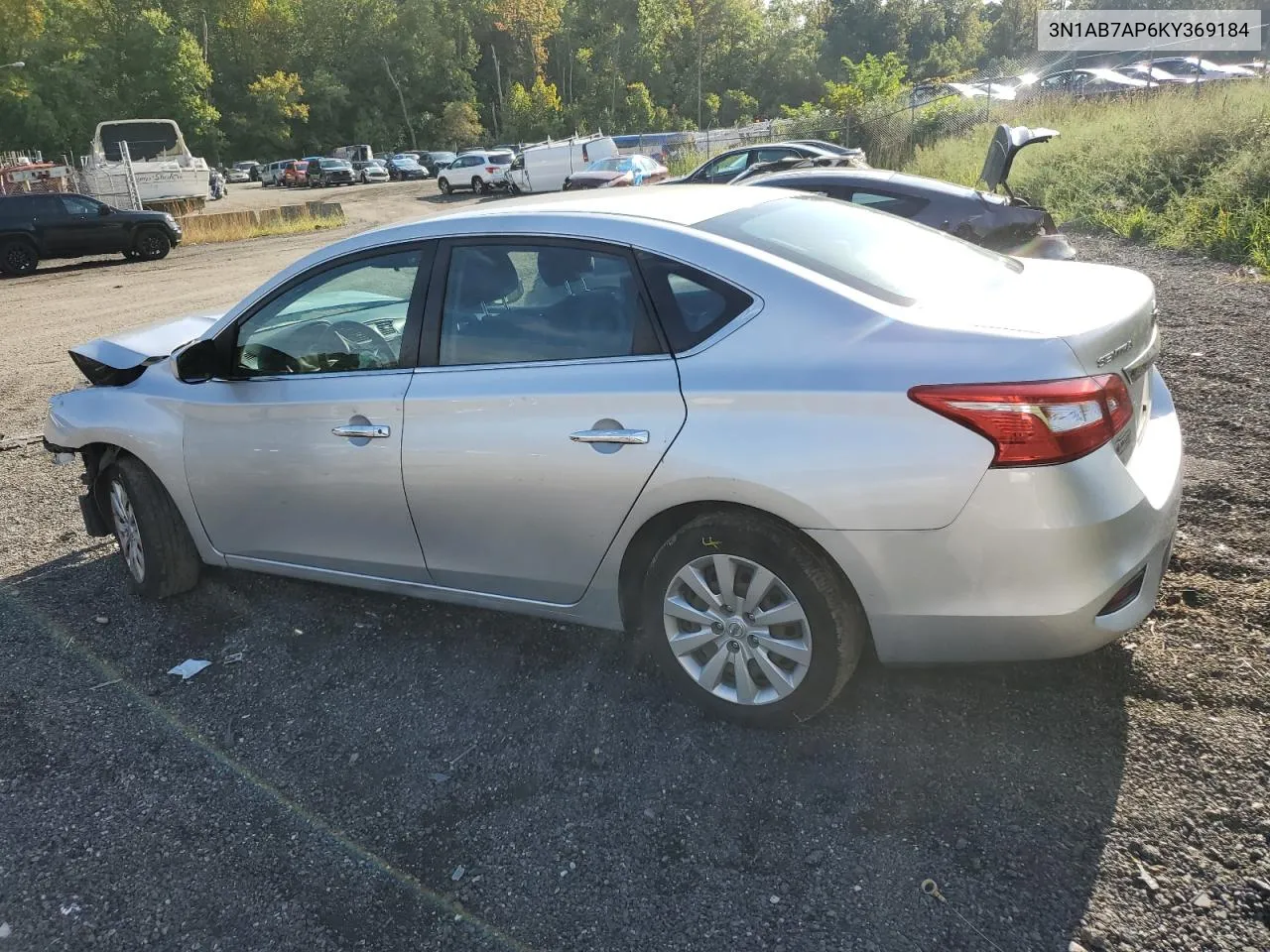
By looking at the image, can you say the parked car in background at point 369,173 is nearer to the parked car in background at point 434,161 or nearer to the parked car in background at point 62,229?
the parked car in background at point 434,161

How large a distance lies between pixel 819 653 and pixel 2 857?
2440 millimetres

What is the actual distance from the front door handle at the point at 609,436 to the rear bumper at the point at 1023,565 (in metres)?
0.60

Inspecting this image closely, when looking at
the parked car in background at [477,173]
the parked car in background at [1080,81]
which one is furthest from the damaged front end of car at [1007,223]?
the parked car in background at [477,173]

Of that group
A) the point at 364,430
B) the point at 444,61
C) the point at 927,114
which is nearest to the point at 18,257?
the point at 364,430

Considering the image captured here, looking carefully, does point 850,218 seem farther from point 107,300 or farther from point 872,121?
point 872,121

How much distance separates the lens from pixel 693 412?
271 centimetres

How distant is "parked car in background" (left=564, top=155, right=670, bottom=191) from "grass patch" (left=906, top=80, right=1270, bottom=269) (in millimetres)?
8234

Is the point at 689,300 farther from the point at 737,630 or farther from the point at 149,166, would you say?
the point at 149,166

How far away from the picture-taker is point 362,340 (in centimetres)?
355

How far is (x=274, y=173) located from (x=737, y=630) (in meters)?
61.0

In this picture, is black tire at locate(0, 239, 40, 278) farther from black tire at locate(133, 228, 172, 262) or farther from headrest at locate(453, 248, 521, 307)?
headrest at locate(453, 248, 521, 307)

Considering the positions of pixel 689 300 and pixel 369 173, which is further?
pixel 369 173

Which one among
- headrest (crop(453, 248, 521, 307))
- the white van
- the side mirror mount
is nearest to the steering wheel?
headrest (crop(453, 248, 521, 307))

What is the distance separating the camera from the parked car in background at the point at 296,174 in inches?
2069
